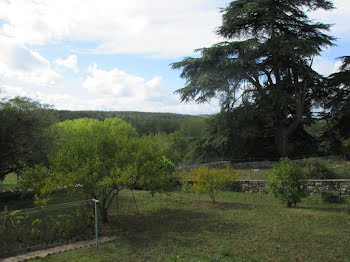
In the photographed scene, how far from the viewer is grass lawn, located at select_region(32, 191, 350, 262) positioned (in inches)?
279

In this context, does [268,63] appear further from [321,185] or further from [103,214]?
[103,214]

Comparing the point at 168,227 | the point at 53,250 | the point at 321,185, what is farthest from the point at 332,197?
the point at 53,250

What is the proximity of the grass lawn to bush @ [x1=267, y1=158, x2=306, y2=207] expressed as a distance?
520mm

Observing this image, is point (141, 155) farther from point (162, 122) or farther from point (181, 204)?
point (162, 122)

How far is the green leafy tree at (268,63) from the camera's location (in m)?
22.1

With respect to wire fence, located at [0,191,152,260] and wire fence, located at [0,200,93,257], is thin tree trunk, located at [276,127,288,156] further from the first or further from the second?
wire fence, located at [0,200,93,257]

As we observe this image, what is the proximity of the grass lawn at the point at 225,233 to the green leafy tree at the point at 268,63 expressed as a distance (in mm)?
11508

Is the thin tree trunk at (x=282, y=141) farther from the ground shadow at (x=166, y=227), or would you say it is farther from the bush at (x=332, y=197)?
the ground shadow at (x=166, y=227)

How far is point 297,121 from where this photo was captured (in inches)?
963

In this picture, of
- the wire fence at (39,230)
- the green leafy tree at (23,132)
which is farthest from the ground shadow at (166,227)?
the green leafy tree at (23,132)

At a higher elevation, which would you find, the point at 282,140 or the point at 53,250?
the point at 282,140

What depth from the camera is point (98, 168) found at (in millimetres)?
9484

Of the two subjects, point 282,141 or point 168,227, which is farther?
point 282,141

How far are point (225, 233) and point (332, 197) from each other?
23.7ft
